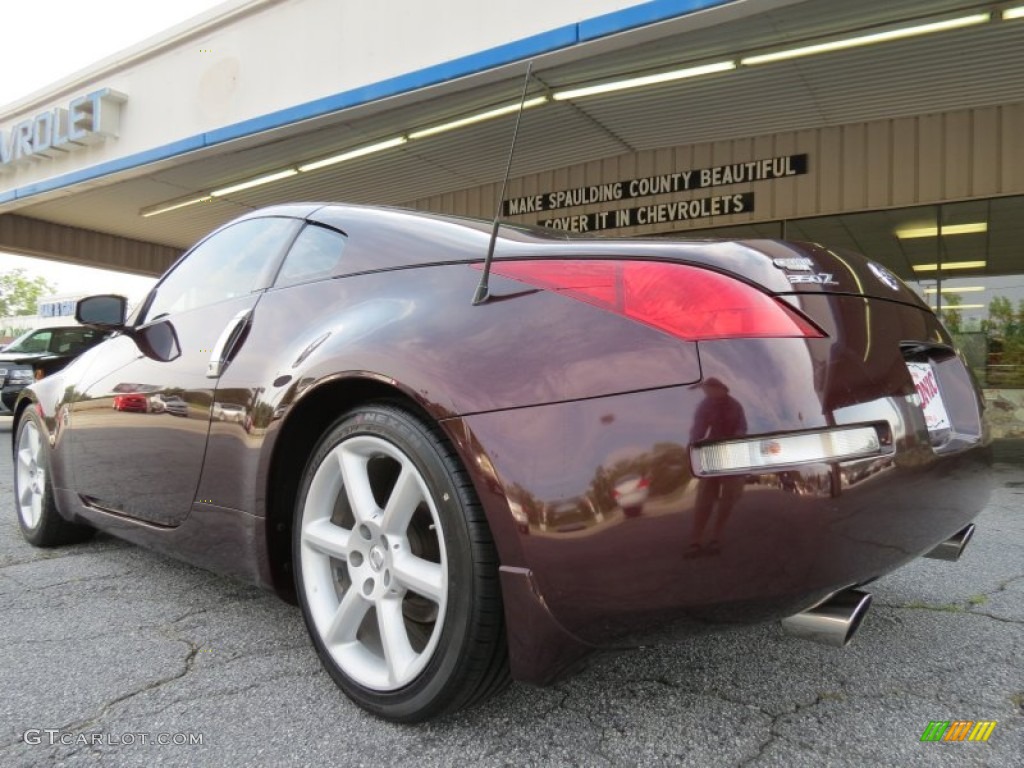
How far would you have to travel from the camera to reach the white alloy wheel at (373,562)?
166cm

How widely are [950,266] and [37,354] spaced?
1232 centimetres

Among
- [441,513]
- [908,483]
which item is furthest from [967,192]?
[441,513]

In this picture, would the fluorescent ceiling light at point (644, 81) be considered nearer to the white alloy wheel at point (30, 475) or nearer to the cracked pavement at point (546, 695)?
the cracked pavement at point (546, 695)

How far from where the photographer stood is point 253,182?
33.9ft

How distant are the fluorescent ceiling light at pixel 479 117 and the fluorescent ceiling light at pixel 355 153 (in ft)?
1.03

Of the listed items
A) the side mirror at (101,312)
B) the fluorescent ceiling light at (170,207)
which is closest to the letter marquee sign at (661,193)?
the fluorescent ceiling light at (170,207)

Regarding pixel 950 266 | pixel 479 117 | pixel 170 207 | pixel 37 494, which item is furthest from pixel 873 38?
pixel 170 207

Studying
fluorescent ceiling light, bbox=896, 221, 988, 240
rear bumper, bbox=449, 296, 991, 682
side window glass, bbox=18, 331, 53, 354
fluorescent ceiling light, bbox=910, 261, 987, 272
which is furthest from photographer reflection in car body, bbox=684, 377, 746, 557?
side window glass, bbox=18, 331, 53, 354

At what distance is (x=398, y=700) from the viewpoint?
1.64 meters

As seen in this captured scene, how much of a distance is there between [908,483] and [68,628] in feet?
8.39

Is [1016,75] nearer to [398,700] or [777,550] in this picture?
[777,550]

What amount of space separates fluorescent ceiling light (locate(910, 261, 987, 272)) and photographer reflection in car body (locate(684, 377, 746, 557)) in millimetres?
8225

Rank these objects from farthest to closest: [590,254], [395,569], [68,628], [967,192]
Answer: [967,192]
[68,628]
[395,569]
[590,254]

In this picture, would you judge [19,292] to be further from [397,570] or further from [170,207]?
[397,570]
